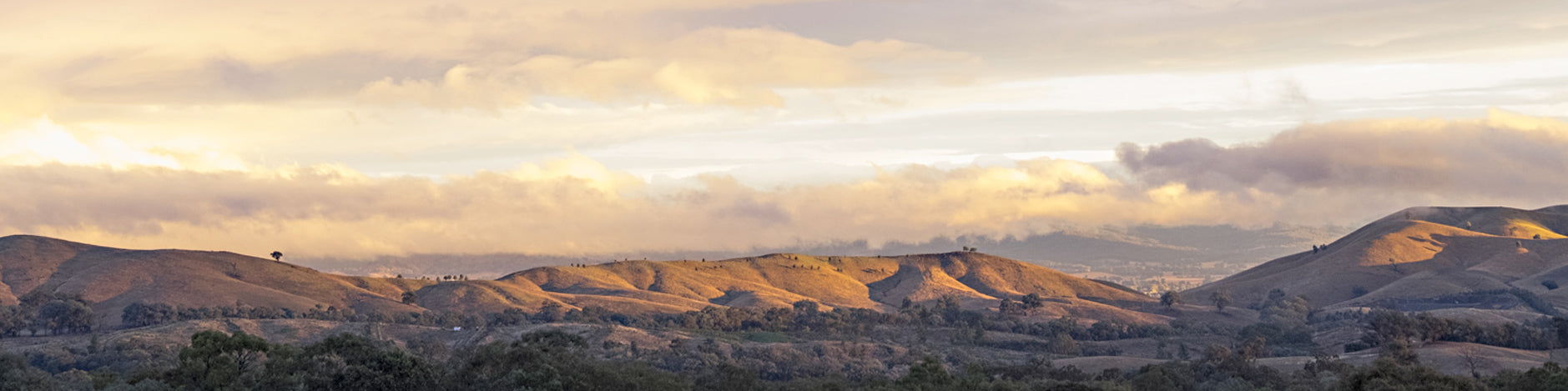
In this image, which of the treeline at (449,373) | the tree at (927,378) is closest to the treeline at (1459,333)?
the treeline at (449,373)

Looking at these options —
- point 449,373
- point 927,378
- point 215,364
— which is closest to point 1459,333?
point 927,378

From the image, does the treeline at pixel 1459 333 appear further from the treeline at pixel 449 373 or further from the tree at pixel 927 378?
the tree at pixel 927 378

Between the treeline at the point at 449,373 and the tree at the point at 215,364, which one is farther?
the tree at the point at 215,364

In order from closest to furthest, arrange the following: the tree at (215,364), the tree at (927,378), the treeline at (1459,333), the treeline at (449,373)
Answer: the treeline at (449,373)
the tree at (215,364)
the tree at (927,378)
the treeline at (1459,333)

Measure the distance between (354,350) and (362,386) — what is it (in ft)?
14.0

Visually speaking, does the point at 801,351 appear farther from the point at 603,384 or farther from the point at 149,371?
the point at 149,371

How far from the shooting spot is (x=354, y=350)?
300ft

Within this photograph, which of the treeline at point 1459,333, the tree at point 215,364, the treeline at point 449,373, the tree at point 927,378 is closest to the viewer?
the treeline at point 449,373

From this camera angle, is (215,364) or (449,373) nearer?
(215,364)

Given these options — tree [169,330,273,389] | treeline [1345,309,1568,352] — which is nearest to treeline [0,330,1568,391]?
tree [169,330,273,389]

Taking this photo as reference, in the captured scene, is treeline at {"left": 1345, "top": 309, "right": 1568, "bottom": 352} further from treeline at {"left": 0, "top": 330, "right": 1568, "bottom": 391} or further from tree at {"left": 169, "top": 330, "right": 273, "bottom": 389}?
tree at {"left": 169, "top": 330, "right": 273, "bottom": 389}

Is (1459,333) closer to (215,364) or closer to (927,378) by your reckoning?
(927,378)

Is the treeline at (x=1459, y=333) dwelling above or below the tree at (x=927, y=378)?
above

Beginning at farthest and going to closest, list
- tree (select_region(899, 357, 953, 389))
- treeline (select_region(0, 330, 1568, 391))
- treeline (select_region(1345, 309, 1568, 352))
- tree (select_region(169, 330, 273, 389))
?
treeline (select_region(1345, 309, 1568, 352)) < tree (select_region(899, 357, 953, 389)) < tree (select_region(169, 330, 273, 389)) < treeline (select_region(0, 330, 1568, 391))
